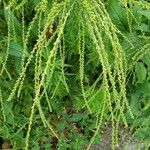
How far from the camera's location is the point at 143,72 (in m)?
1.98

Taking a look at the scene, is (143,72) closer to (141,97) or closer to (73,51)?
(141,97)

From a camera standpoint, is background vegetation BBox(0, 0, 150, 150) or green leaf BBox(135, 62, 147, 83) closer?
background vegetation BBox(0, 0, 150, 150)

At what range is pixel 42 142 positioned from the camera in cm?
220

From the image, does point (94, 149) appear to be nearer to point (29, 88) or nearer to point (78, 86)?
point (78, 86)

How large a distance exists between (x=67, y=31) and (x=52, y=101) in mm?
420

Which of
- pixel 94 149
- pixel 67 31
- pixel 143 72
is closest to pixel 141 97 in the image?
pixel 143 72

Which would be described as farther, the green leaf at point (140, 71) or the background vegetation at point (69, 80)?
the green leaf at point (140, 71)

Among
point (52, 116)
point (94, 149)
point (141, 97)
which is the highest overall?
point (141, 97)

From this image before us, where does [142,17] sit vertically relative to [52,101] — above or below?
above

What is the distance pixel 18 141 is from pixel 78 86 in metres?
0.41

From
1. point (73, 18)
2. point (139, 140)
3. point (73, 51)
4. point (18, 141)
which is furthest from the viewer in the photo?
point (139, 140)

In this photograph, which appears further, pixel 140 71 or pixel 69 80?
pixel 69 80

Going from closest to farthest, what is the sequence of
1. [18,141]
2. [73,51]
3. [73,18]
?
[73,18] < [73,51] < [18,141]

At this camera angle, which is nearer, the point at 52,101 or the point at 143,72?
the point at 143,72
